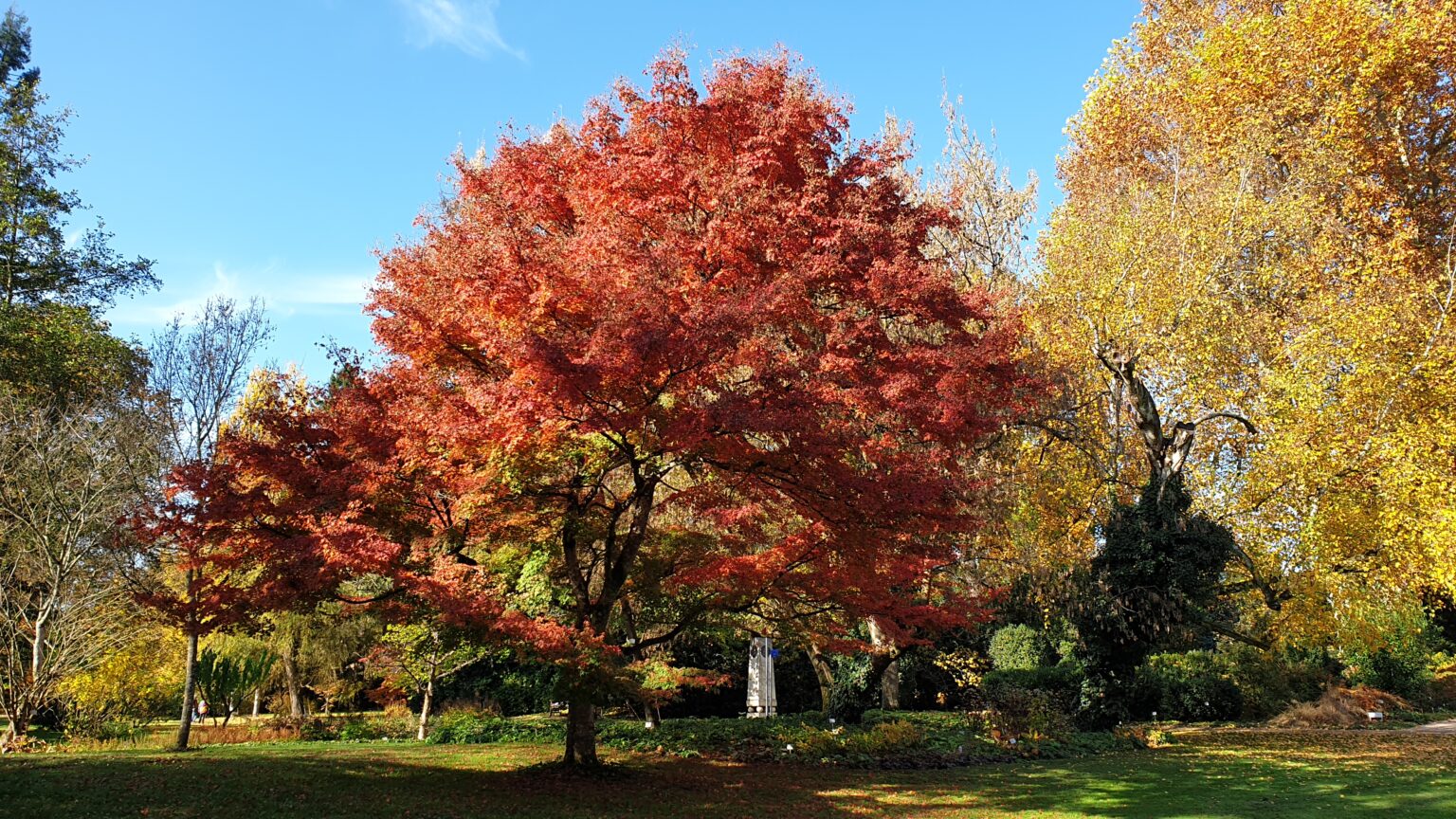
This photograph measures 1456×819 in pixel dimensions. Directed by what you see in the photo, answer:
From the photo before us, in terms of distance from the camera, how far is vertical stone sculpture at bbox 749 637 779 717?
19828 mm

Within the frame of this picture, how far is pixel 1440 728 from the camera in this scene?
19.6 metres

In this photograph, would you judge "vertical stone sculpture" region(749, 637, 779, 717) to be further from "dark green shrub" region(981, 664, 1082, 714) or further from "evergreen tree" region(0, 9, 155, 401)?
"evergreen tree" region(0, 9, 155, 401)

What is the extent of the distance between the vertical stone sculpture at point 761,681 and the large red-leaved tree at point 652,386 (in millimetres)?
8096

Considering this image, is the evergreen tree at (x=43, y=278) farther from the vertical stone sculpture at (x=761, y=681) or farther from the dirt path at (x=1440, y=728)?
the dirt path at (x=1440, y=728)

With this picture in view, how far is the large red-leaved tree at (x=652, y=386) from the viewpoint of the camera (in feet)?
28.0

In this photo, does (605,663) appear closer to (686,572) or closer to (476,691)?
(686,572)

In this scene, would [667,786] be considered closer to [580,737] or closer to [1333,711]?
[580,737]

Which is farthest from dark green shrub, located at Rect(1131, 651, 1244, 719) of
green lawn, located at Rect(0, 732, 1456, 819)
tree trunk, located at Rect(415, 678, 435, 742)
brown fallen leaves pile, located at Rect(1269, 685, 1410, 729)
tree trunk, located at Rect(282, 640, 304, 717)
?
tree trunk, located at Rect(282, 640, 304, 717)

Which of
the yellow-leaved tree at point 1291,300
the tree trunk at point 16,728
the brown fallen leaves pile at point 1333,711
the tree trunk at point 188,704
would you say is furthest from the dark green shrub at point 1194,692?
Answer: the tree trunk at point 16,728

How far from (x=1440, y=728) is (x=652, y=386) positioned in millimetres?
22056

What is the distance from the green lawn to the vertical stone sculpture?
6341 millimetres

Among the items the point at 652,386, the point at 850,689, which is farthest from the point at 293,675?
Answer: the point at 652,386

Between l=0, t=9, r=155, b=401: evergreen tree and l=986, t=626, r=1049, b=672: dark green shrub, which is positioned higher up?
l=0, t=9, r=155, b=401: evergreen tree

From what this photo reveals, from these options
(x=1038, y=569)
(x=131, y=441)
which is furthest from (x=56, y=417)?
(x=1038, y=569)
